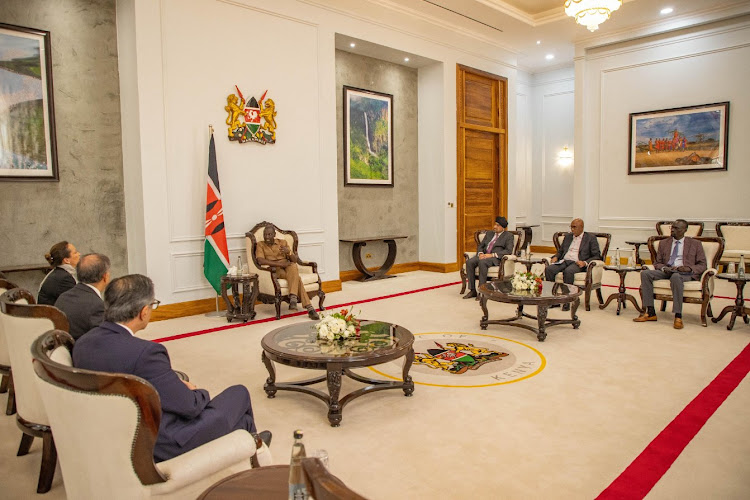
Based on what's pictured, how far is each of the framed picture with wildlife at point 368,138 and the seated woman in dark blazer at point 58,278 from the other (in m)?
5.73

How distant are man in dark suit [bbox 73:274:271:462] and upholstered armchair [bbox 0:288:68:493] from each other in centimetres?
60

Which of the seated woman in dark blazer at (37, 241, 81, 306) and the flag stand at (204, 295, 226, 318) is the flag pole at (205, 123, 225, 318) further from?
the seated woman in dark blazer at (37, 241, 81, 306)

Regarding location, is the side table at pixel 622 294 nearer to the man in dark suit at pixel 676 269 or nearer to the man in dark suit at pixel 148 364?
the man in dark suit at pixel 676 269

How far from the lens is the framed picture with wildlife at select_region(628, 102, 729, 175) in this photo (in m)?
9.51

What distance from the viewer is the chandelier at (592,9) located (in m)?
7.20

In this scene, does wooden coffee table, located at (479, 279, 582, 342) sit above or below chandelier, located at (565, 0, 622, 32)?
below

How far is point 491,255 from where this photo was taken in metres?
7.85

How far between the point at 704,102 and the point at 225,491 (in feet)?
36.0

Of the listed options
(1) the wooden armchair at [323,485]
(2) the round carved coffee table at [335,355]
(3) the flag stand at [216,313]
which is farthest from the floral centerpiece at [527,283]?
(1) the wooden armchair at [323,485]

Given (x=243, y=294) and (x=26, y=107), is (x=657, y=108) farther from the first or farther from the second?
(x=26, y=107)

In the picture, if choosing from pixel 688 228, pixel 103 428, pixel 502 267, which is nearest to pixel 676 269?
pixel 502 267

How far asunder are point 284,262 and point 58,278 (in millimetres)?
3132

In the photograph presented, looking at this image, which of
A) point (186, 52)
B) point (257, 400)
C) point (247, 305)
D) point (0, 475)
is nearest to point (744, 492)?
point (257, 400)

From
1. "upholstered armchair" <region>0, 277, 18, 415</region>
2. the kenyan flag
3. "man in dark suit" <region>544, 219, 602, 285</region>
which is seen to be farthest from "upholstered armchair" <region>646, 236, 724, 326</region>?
"upholstered armchair" <region>0, 277, 18, 415</region>
